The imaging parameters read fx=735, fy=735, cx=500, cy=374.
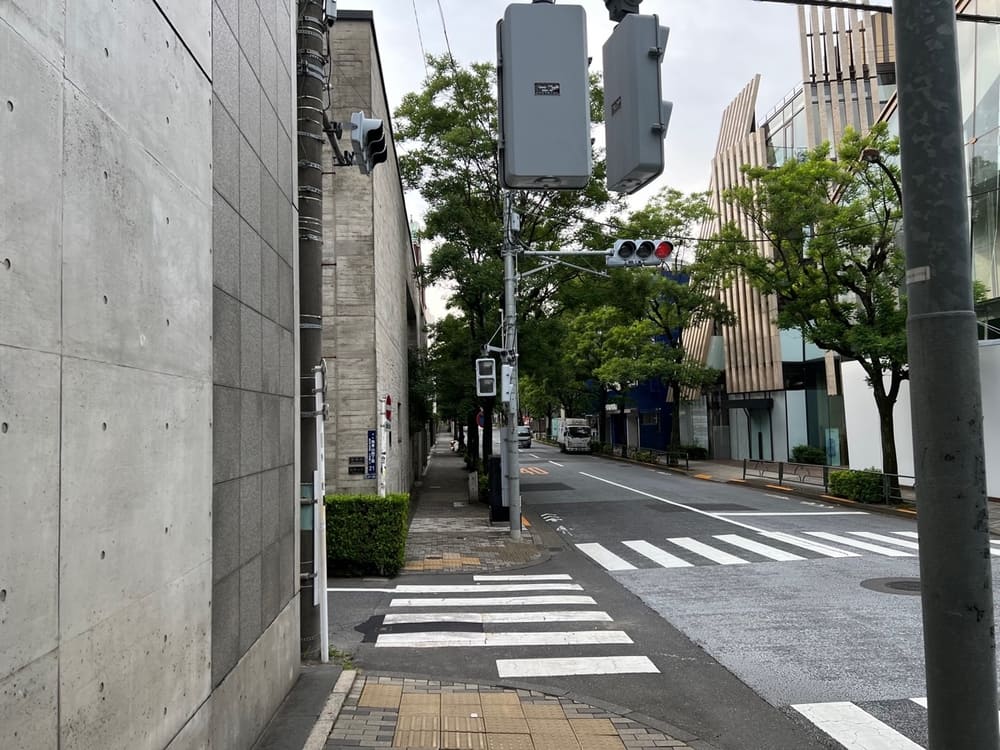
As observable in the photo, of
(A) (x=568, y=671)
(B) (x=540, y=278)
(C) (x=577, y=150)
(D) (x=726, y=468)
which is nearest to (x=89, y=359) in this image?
(C) (x=577, y=150)

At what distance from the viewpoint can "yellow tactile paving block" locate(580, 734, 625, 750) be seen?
17.1 ft

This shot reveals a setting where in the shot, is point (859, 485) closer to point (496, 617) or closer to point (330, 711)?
point (496, 617)

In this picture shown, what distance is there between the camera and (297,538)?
642cm

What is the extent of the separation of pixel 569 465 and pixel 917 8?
39.0 m

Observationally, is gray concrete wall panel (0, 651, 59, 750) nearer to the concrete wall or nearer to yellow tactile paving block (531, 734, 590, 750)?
the concrete wall

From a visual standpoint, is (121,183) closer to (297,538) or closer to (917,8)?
(917,8)

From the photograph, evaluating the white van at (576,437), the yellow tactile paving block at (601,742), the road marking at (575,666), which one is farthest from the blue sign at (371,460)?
the white van at (576,437)

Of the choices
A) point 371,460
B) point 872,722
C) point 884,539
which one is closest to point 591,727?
point 872,722

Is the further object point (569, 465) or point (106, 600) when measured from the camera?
point (569, 465)

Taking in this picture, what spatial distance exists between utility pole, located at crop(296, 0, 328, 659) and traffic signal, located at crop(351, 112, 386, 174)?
450mm

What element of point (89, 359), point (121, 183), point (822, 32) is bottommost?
point (89, 359)

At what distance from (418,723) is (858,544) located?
1183cm

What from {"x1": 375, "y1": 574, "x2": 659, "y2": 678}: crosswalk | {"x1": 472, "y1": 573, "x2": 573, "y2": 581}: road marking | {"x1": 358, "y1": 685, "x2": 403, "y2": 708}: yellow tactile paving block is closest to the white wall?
{"x1": 472, "y1": 573, "x2": 573, "y2": 581}: road marking

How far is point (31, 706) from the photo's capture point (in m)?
2.40
